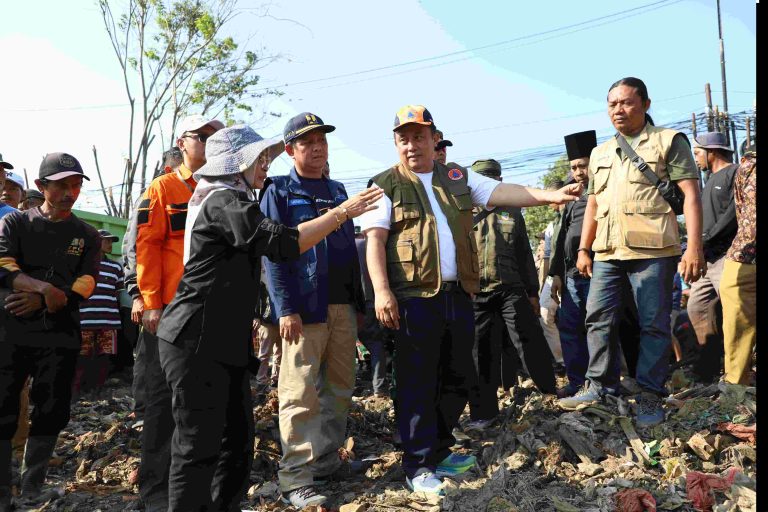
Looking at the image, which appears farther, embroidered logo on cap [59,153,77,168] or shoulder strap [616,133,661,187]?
embroidered logo on cap [59,153,77,168]

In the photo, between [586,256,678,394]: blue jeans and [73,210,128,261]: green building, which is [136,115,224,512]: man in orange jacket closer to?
[586,256,678,394]: blue jeans

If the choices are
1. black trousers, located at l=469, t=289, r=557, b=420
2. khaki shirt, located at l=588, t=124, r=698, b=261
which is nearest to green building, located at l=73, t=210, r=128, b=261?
black trousers, located at l=469, t=289, r=557, b=420

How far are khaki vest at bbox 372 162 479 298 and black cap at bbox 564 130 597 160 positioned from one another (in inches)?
62.1

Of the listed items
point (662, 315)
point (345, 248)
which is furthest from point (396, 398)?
point (662, 315)

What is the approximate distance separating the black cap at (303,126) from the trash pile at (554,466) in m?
2.30

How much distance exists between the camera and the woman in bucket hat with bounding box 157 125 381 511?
3334 millimetres

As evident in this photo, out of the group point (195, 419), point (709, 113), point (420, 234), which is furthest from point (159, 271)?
point (709, 113)

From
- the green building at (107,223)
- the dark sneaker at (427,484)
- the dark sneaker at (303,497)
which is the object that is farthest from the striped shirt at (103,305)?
the dark sneaker at (427,484)

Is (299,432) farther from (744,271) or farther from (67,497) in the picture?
(744,271)

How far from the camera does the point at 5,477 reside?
4.54 m

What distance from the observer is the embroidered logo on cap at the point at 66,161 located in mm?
5016

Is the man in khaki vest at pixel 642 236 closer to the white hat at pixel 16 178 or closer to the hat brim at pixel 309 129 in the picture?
the hat brim at pixel 309 129

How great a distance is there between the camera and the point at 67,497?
195 inches

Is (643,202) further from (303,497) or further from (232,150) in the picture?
(303,497)
